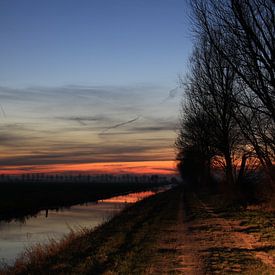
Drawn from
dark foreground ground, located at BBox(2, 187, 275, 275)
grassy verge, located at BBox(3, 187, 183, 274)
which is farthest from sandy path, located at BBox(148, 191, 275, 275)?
grassy verge, located at BBox(3, 187, 183, 274)

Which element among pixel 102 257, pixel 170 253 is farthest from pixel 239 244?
pixel 102 257

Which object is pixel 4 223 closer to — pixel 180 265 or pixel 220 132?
pixel 220 132

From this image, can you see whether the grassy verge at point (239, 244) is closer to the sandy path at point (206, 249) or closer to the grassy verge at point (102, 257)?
the sandy path at point (206, 249)

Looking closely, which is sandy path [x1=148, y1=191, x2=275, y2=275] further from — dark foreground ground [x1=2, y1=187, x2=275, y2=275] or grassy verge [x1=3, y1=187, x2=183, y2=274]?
grassy verge [x1=3, y1=187, x2=183, y2=274]

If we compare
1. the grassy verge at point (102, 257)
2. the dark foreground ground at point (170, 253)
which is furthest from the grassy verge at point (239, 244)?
the grassy verge at point (102, 257)

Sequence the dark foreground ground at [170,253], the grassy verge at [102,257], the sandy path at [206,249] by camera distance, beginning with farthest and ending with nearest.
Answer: the grassy verge at [102,257] → the dark foreground ground at [170,253] → the sandy path at [206,249]

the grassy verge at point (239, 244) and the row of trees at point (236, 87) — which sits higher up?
the row of trees at point (236, 87)

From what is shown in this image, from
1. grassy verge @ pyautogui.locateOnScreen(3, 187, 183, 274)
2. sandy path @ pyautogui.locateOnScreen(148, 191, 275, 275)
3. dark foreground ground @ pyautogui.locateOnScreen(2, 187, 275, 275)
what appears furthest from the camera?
grassy verge @ pyautogui.locateOnScreen(3, 187, 183, 274)

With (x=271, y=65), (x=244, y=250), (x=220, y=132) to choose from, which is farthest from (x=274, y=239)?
(x=220, y=132)

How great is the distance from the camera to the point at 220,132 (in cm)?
4038

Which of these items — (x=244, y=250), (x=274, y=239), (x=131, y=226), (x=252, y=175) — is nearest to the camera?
(x=244, y=250)

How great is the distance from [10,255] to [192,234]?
830 centimetres

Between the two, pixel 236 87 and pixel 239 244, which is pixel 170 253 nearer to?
pixel 239 244

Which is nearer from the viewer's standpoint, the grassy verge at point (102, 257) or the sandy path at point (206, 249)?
the sandy path at point (206, 249)
